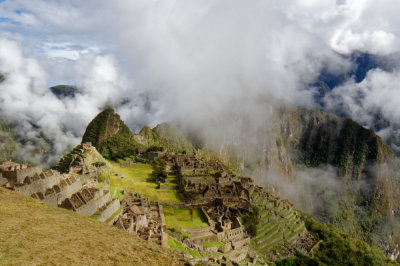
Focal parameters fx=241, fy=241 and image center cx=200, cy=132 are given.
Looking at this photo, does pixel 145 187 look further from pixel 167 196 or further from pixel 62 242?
pixel 62 242

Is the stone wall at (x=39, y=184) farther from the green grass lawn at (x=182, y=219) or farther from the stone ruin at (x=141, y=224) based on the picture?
the green grass lawn at (x=182, y=219)

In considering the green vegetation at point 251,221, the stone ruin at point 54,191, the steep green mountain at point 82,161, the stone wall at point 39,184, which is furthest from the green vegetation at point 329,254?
the steep green mountain at point 82,161

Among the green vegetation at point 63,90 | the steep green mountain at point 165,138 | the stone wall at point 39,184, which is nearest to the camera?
the stone wall at point 39,184

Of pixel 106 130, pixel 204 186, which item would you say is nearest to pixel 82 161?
pixel 204 186

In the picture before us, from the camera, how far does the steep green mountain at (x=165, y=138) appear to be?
123 meters

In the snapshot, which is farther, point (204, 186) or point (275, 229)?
point (275, 229)

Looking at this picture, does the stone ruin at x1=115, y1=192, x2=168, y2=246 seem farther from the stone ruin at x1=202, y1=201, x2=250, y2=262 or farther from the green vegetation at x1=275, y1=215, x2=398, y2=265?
the green vegetation at x1=275, y1=215, x2=398, y2=265

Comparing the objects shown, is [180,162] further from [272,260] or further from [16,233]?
[16,233]

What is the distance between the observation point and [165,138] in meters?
138

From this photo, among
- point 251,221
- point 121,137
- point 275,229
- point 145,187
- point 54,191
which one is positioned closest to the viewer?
point 54,191

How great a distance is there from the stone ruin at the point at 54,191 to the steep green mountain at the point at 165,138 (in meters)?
92.3

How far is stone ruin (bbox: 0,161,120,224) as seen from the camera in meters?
20.2

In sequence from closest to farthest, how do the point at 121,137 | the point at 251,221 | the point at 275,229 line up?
the point at 251,221 < the point at 275,229 < the point at 121,137

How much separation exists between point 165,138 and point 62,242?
127538mm
